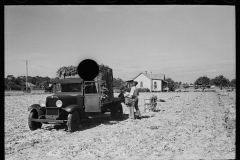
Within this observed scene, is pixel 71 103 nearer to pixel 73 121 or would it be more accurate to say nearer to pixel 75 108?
pixel 75 108

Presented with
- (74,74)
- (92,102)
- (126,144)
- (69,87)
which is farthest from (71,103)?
(126,144)

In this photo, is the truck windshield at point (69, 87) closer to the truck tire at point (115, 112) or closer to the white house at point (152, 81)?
the truck tire at point (115, 112)

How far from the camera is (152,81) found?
5019 cm

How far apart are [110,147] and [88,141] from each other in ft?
3.15

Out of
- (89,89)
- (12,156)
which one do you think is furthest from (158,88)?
(12,156)

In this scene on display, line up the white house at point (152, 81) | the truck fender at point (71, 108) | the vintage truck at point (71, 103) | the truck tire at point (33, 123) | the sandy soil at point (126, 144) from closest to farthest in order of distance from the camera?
the sandy soil at point (126, 144)
the truck fender at point (71, 108)
the vintage truck at point (71, 103)
the truck tire at point (33, 123)
the white house at point (152, 81)

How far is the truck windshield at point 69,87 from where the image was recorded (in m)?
8.49

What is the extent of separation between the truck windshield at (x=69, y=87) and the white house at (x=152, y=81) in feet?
136

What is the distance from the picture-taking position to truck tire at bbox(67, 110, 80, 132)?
7.24m

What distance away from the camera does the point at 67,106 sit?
7.47 metres

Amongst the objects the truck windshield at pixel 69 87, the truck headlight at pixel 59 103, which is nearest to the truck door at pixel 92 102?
the truck windshield at pixel 69 87

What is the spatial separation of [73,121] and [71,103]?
2.63 ft

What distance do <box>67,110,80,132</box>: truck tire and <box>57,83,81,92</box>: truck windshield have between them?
1.23 metres
